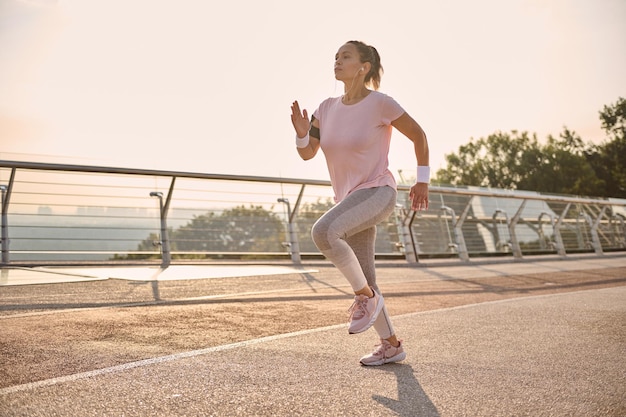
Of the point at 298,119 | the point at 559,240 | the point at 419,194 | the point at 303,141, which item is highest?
the point at 298,119

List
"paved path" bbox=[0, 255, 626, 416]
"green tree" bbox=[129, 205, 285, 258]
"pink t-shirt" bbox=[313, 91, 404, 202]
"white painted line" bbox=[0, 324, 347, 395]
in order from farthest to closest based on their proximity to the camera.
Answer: "green tree" bbox=[129, 205, 285, 258], "pink t-shirt" bbox=[313, 91, 404, 202], "white painted line" bbox=[0, 324, 347, 395], "paved path" bbox=[0, 255, 626, 416]

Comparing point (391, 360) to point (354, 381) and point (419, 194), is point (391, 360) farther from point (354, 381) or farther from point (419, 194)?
point (419, 194)

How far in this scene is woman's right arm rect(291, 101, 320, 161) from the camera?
3.76 m

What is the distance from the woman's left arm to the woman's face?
39 cm

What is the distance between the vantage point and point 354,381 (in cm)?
297

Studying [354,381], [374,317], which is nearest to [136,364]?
[354,381]

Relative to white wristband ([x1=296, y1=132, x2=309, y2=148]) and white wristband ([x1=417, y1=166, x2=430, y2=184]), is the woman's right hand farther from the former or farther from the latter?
white wristband ([x1=417, y1=166, x2=430, y2=184])

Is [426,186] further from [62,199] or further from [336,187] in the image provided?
[62,199]

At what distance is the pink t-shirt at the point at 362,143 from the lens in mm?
3609

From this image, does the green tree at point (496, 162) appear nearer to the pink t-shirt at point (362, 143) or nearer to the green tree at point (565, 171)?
the green tree at point (565, 171)

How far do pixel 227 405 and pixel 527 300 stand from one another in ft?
16.1

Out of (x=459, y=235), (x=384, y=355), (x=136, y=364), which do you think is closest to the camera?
(x=136, y=364)

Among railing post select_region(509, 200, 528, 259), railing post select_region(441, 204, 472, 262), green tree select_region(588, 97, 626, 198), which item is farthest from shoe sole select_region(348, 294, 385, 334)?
green tree select_region(588, 97, 626, 198)

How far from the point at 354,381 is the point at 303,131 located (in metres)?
1.50
